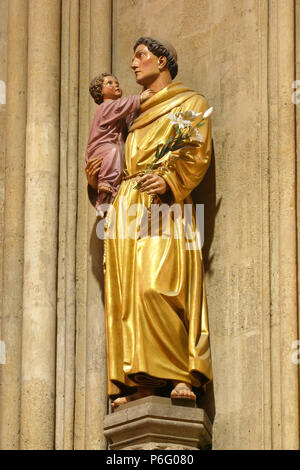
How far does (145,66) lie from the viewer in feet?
27.0

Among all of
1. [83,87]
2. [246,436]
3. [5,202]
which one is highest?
[83,87]

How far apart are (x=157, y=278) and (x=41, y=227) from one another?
0.80 metres

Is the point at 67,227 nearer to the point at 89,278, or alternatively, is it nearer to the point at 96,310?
the point at 89,278

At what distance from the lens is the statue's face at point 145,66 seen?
27.0 ft

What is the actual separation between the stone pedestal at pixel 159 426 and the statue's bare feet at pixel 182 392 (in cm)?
4

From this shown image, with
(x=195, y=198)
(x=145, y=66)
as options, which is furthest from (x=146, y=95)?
(x=195, y=198)

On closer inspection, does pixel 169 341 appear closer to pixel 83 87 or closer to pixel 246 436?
pixel 246 436

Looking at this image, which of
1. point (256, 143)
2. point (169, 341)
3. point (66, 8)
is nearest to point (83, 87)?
point (66, 8)

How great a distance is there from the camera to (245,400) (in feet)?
25.4

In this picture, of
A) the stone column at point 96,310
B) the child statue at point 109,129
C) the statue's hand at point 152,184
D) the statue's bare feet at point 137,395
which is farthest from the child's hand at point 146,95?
the statue's bare feet at point 137,395

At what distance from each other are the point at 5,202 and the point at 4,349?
75 centimetres

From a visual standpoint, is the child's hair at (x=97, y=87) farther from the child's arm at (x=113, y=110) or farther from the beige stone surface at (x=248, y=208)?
the beige stone surface at (x=248, y=208)

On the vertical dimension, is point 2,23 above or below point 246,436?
above

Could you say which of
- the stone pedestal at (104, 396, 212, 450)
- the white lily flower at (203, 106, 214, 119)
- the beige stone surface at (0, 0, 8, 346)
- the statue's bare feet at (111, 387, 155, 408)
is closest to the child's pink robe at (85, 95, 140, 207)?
the white lily flower at (203, 106, 214, 119)
